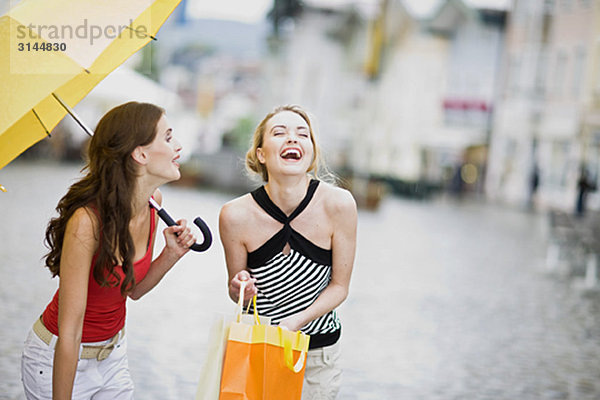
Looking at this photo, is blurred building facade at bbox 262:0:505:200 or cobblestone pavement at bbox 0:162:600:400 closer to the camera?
cobblestone pavement at bbox 0:162:600:400

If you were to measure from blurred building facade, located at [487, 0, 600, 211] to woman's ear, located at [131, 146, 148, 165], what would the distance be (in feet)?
98.3

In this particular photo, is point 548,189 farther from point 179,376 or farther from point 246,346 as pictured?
point 246,346

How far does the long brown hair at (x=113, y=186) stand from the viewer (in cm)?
252

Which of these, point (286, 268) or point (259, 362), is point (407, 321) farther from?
point (259, 362)

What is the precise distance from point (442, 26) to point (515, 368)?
140 ft

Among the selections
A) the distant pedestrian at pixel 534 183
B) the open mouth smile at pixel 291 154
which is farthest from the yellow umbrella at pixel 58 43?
the distant pedestrian at pixel 534 183

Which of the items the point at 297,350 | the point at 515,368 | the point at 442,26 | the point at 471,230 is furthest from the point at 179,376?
the point at 442,26

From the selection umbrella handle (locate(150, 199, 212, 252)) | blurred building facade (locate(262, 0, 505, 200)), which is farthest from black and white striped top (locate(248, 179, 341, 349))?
blurred building facade (locate(262, 0, 505, 200))

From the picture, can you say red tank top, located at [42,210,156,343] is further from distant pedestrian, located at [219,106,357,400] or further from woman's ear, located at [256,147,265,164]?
woman's ear, located at [256,147,265,164]

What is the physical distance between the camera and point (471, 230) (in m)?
19.8

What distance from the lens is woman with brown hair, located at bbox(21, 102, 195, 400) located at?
2465mm

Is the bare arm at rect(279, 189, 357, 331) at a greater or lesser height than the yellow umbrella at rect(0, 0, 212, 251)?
lesser

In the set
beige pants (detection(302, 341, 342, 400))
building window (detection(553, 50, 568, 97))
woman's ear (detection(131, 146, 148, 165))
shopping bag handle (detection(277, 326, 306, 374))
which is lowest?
beige pants (detection(302, 341, 342, 400))

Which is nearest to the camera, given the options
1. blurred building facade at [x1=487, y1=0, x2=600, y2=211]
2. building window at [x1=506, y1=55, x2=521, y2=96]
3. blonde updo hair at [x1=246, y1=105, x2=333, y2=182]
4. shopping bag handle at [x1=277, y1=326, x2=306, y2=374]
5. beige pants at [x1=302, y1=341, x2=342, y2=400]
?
shopping bag handle at [x1=277, y1=326, x2=306, y2=374]
